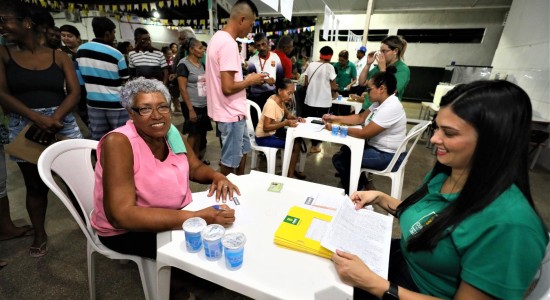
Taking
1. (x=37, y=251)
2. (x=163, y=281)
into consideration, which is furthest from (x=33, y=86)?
(x=163, y=281)

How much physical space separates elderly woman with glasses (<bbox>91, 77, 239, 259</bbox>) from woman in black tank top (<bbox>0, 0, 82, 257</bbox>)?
976mm

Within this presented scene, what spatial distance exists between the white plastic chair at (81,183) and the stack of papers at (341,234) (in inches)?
31.1

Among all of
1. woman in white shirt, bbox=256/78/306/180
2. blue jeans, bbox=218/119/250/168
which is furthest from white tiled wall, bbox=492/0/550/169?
blue jeans, bbox=218/119/250/168

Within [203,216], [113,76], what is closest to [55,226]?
[113,76]

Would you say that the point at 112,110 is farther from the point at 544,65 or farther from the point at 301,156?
the point at 544,65

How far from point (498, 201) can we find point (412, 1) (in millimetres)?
9546

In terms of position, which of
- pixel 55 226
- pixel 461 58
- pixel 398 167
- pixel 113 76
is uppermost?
pixel 461 58

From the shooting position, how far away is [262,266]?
2.84 feet

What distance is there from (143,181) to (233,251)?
65 cm

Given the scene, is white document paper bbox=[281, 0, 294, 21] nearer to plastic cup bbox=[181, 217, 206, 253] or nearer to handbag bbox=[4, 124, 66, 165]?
handbag bbox=[4, 124, 66, 165]

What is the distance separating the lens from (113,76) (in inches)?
93.8

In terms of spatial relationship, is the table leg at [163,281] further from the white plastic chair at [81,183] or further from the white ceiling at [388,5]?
the white ceiling at [388,5]

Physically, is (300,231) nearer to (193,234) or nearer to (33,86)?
(193,234)

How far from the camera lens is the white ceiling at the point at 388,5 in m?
7.78
